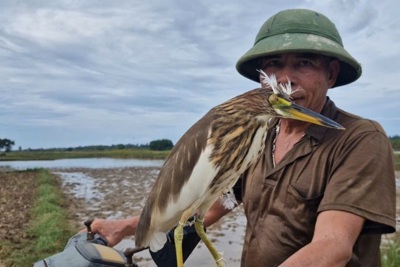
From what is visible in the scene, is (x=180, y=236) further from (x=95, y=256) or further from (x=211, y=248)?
(x=95, y=256)

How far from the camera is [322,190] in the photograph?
2811 mm

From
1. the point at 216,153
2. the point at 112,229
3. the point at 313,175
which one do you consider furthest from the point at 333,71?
the point at 112,229

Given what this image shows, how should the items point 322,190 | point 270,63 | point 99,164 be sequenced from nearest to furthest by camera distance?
point 322,190
point 270,63
point 99,164

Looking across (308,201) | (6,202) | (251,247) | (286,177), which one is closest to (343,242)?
(308,201)

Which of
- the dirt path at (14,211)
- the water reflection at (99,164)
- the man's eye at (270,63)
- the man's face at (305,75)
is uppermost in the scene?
the man's eye at (270,63)

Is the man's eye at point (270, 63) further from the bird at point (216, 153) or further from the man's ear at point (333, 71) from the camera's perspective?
the bird at point (216, 153)

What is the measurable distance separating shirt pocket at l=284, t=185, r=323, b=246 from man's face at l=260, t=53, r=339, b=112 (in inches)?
25.2

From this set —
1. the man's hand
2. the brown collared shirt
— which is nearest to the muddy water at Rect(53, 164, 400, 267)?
the man's hand

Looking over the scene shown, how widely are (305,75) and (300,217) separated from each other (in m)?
0.96

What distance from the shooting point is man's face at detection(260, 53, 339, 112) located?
3.06 m

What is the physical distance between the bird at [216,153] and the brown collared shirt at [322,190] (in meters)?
0.42

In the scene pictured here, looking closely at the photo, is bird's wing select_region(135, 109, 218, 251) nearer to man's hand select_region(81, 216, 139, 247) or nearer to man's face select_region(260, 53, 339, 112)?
man's hand select_region(81, 216, 139, 247)

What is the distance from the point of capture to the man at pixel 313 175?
2512mm

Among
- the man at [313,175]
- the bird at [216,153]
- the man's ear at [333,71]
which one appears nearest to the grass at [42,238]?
the man at [313,175]
